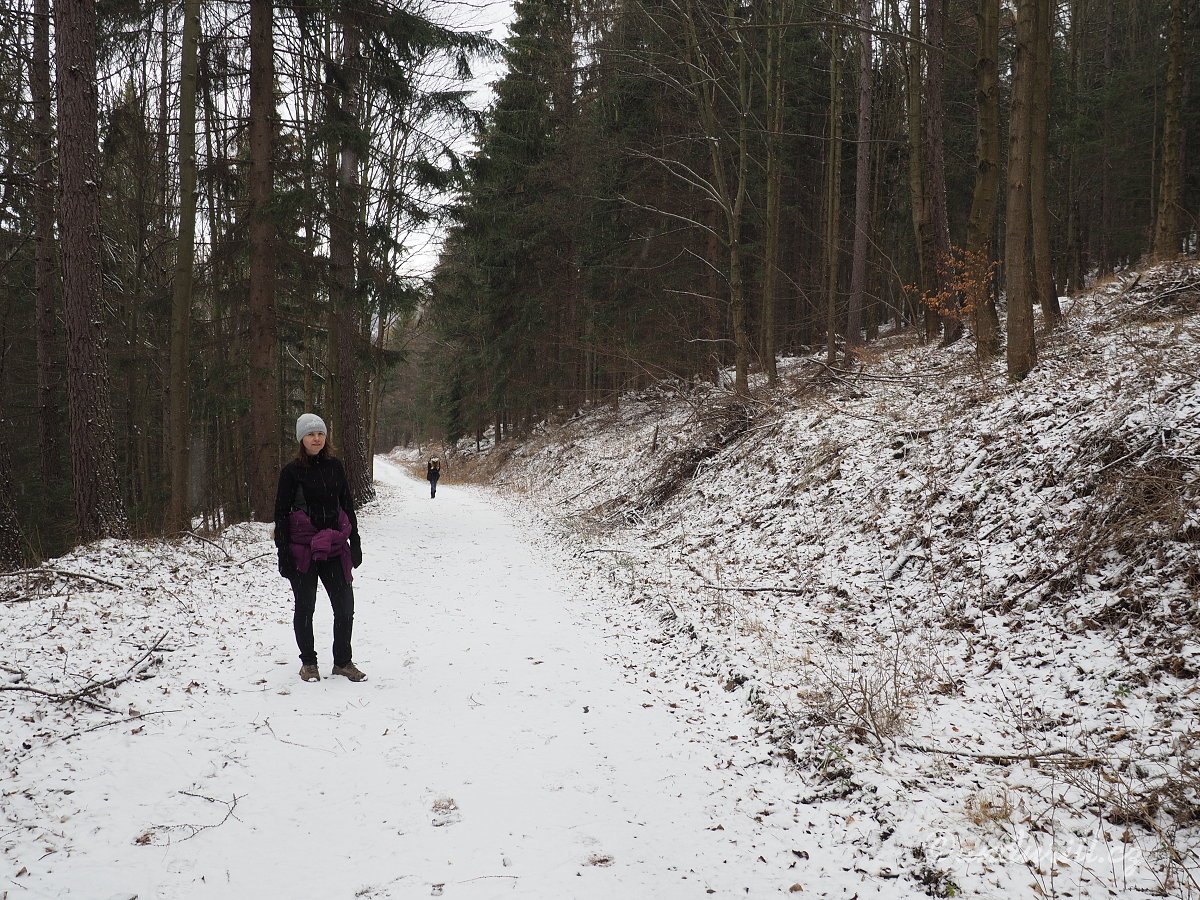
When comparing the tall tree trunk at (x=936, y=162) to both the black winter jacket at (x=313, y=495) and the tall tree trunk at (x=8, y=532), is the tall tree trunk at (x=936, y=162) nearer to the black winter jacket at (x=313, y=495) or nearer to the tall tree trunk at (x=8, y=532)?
the black winter jacket at (x=313, y=495)

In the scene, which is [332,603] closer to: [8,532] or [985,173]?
[8,532]

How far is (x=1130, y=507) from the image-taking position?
16.3 feet

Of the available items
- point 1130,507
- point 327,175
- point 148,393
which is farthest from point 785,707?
point 148,393

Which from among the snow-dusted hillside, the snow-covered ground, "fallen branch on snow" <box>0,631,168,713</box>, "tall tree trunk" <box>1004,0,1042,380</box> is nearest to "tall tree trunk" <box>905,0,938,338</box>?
the snow-dusted hillside

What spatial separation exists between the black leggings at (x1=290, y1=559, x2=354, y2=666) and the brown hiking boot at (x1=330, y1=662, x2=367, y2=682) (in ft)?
0.11

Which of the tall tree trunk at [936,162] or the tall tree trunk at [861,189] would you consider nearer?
the tall tree trunk at [936,162]

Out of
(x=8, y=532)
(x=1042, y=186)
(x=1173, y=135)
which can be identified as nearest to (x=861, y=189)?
(x=1042, y=186)

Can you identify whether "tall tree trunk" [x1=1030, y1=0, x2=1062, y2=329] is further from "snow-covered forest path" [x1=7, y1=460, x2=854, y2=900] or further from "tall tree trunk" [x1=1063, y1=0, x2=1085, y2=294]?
"snow-covered forest path" [x1=7, y1=460, x2=854, y2=900]

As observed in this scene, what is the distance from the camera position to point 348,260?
14.6 meters

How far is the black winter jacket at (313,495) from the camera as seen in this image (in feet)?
16.9

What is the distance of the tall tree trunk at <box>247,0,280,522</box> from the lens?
11781mm

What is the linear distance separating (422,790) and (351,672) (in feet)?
6.22

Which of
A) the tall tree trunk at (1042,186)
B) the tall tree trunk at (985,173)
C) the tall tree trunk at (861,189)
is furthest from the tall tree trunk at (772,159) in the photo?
the tall tree trunk at (1042,186)

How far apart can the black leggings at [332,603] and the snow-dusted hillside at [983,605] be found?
2.77 meters
